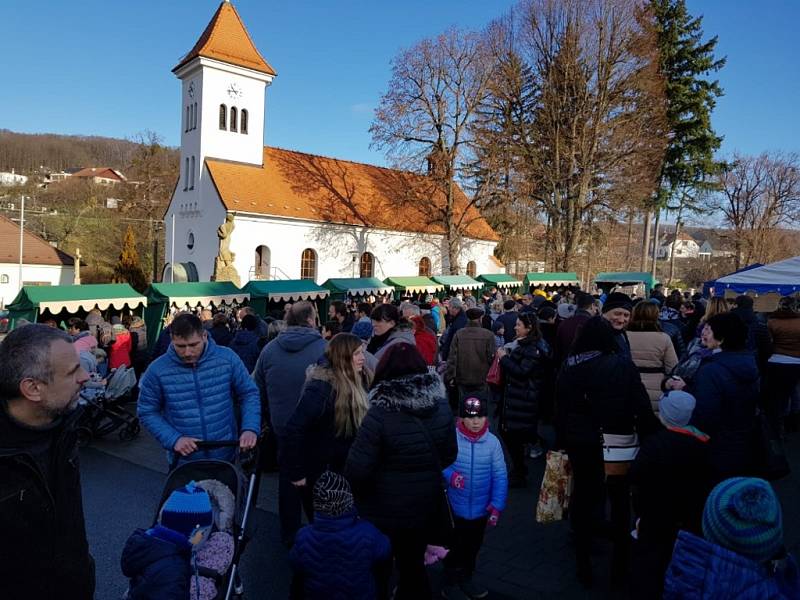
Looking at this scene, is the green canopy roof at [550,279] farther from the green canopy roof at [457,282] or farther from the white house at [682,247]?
the white house at [682,247]

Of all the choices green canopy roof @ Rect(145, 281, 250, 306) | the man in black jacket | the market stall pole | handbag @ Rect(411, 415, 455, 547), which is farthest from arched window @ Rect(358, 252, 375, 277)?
the man in black jacket

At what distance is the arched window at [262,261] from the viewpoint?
111 feet

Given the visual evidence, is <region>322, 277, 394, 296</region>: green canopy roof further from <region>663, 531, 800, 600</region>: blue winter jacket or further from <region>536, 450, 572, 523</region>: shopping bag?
<region>663, 531, 800, 600</region>: blue winter jacket

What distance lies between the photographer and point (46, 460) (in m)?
1.96

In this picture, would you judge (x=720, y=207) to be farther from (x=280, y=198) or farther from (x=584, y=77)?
(x=280, y=198)

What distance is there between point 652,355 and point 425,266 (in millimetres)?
35453

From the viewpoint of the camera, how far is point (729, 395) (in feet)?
13.0

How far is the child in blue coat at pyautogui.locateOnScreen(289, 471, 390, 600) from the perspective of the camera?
9.68 feet

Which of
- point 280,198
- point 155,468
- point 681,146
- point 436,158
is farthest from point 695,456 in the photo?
point 681,146

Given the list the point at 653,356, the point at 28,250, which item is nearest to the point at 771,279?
the point at 653,356

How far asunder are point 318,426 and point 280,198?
32.3 meters

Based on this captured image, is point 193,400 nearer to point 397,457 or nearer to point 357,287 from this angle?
point 397,457

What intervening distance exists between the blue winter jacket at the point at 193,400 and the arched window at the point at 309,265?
3225cm

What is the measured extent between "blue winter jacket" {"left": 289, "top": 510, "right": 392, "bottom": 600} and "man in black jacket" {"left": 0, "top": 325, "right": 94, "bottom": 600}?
3.62 ft
